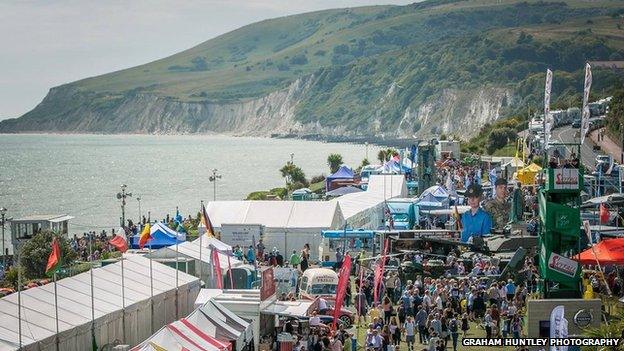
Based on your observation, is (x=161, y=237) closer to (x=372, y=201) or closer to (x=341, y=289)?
(x=341, y=289)

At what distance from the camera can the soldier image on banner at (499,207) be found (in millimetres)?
42938

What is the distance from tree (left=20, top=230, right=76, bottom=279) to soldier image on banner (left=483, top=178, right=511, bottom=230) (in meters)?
14.3

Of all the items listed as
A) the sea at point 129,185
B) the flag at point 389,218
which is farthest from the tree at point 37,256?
the sea at point 129,185

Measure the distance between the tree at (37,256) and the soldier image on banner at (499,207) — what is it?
564 inches

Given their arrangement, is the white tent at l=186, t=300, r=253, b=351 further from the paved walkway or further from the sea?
the paved walkway

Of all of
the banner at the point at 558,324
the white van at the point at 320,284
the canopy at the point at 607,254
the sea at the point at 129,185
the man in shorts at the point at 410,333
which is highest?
the canopy at the point at 607,254

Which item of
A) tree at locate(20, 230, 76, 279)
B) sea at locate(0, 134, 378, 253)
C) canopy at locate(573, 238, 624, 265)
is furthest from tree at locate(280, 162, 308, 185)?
canopy at locate(573, 238, 624, 265)

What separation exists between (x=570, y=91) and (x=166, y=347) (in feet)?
528

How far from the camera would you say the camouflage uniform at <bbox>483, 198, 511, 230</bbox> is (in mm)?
42812

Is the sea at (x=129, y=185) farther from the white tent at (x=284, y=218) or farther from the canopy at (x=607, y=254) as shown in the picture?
the canopy at (x=607, y=254)

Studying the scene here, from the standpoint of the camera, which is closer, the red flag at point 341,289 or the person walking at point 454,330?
Answer: the person walking at point 454,330

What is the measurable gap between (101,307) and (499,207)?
22261mm

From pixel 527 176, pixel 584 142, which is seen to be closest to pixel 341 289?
pixel 527 176

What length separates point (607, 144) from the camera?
3073 inches
